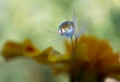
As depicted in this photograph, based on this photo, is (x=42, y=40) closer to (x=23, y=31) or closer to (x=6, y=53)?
(x=23, y=31)

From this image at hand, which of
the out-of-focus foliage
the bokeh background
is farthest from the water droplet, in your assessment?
the bokeh background

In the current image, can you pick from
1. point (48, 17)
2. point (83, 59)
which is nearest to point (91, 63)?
point (83, 59)

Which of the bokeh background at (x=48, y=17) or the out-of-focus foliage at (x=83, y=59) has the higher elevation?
the bokeh background at (x=48, y=17)

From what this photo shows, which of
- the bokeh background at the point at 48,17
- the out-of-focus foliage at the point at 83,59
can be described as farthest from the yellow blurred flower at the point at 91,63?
the bokeh background at the point at 48,17

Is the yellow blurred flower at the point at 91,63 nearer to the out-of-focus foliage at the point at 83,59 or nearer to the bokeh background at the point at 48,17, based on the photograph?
the out-of-focus foliage at the point at 83,59

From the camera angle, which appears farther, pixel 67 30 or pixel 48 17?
pixel 48 17

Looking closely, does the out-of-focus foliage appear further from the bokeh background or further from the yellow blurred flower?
the bokeh background

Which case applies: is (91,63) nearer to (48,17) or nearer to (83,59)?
(83,59)

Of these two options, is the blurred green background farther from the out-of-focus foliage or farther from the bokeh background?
the out-of-focus foliage

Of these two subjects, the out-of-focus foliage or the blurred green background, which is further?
the blurred green background

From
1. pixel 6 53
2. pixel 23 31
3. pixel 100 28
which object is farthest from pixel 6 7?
pixel 6 53

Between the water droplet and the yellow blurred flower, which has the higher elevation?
the water droplet
